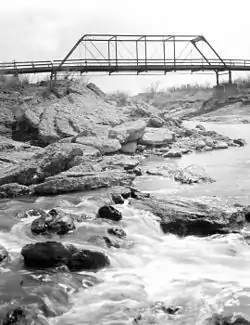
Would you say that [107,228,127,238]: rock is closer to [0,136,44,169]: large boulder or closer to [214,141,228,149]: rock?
[0,136,44,169]: large boulder

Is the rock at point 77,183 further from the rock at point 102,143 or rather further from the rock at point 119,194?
the rock at point 102,143

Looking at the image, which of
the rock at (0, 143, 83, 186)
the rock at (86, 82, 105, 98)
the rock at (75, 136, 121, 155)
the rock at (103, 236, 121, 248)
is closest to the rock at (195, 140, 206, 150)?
the rock at (75, 136, 121, 155)

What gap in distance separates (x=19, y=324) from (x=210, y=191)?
8.64 meters

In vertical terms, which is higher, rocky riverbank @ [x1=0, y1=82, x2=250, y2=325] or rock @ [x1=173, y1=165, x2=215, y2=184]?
rocky riverbank @ [x1=0, y1=82, x2=250, y2=325]

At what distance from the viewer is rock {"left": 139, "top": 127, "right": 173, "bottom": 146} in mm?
23008

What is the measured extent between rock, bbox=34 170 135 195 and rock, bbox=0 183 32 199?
0.29m

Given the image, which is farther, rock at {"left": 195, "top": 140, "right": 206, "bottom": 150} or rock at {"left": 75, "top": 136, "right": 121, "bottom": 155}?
rock at {"left": 195, "top": 140, "right": 206, "bottom": 150}

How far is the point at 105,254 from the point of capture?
7824 mm

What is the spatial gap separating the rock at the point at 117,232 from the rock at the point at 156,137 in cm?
1383

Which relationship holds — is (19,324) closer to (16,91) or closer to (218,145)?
(218,145)

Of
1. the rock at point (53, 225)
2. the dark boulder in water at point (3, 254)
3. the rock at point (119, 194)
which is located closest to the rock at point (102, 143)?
the rock at point (119, 194)

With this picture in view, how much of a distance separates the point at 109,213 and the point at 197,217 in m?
1.84

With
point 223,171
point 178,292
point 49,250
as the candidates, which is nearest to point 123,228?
point 49,250

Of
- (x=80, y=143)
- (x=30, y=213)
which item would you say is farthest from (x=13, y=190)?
(x=80, y=143)
